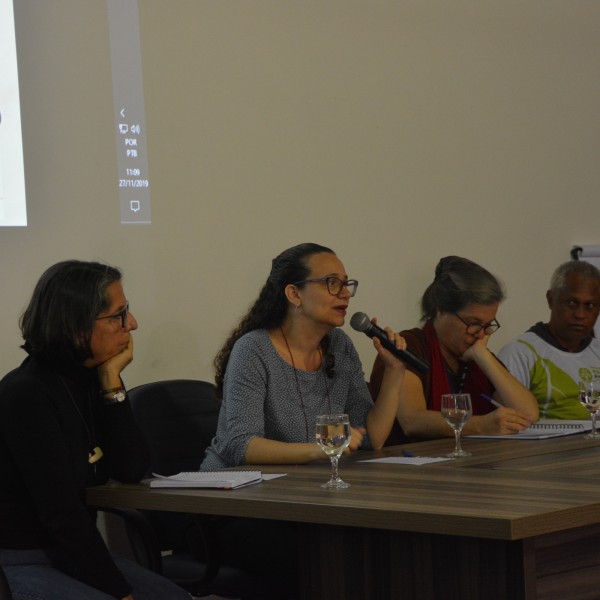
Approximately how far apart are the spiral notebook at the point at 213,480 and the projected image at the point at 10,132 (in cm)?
153

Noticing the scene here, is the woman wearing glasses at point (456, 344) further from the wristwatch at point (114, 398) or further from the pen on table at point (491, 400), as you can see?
the wristwatch at point (114, 398)

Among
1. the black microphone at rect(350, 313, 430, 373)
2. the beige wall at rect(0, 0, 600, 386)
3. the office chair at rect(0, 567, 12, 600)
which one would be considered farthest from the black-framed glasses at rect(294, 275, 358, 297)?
the office chair at rect(0, 567, 12, 600)

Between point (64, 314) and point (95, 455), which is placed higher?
point (64, 314)

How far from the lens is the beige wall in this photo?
143 inches

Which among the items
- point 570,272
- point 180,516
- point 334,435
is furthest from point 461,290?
point 334,435

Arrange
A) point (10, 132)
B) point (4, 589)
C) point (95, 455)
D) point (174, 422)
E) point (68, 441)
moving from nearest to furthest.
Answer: point (4, 589) < point (68, 441) < point (95, 455) < point (174, 422) < point (10, 132)

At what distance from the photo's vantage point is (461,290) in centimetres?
326

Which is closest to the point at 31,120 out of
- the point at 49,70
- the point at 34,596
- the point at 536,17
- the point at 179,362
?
the point at 49,70

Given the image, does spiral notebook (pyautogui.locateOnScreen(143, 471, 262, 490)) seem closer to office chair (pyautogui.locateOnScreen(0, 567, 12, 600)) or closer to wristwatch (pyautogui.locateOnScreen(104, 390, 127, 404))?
wristwatch (pyautogui.locateOnScreen(104, 390, 127, 404))

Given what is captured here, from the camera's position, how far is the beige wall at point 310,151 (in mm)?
3633

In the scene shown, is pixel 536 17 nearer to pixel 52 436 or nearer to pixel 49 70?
pixel 49 70

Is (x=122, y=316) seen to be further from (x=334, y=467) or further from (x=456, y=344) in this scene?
(x=456, y=344)

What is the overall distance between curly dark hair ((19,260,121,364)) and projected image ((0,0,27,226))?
4.24 feet

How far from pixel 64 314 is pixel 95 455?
0.33 m
